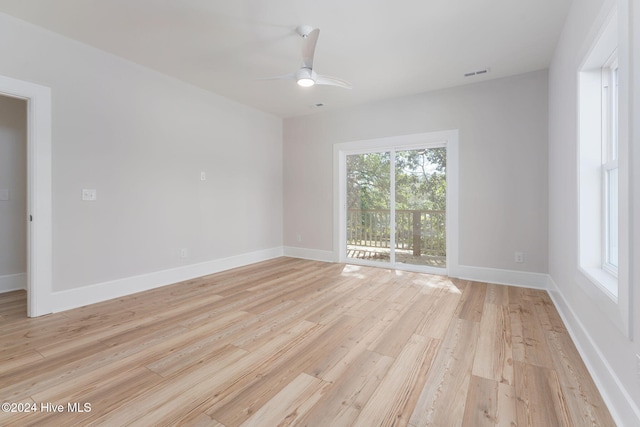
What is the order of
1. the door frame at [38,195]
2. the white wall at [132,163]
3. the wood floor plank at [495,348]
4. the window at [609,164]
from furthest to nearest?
1. the white wall at [132,163]
2. the door frame at [38,195]
3. the window at [609,164]
4. the wood floor plank at [495,348]

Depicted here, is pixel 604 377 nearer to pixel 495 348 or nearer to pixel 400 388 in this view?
pixel 495 348

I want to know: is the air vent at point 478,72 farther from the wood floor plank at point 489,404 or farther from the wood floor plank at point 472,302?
the wood floor plank at point 489,404

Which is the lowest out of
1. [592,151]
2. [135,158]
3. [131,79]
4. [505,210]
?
[505,210]

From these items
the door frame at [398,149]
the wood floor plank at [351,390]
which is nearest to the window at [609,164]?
the wood floor plank at [351,390]

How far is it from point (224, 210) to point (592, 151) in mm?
4126

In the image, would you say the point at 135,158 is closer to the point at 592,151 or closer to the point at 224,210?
the point at 224,210

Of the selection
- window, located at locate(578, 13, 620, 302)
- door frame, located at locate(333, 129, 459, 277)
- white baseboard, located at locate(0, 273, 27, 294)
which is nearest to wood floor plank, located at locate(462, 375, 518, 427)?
window, located at locate(578, 13, 620, 302)

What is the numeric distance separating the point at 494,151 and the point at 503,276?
1607mm

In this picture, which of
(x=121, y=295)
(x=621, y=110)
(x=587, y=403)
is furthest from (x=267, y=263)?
(x=621, y=110)

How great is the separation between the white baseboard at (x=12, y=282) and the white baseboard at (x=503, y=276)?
5594mm

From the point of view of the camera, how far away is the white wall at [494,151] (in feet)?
11.2

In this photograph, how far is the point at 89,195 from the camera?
290 cm

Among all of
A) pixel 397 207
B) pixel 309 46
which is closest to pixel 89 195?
pixel 309 46

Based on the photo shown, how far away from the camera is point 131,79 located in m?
3.21
